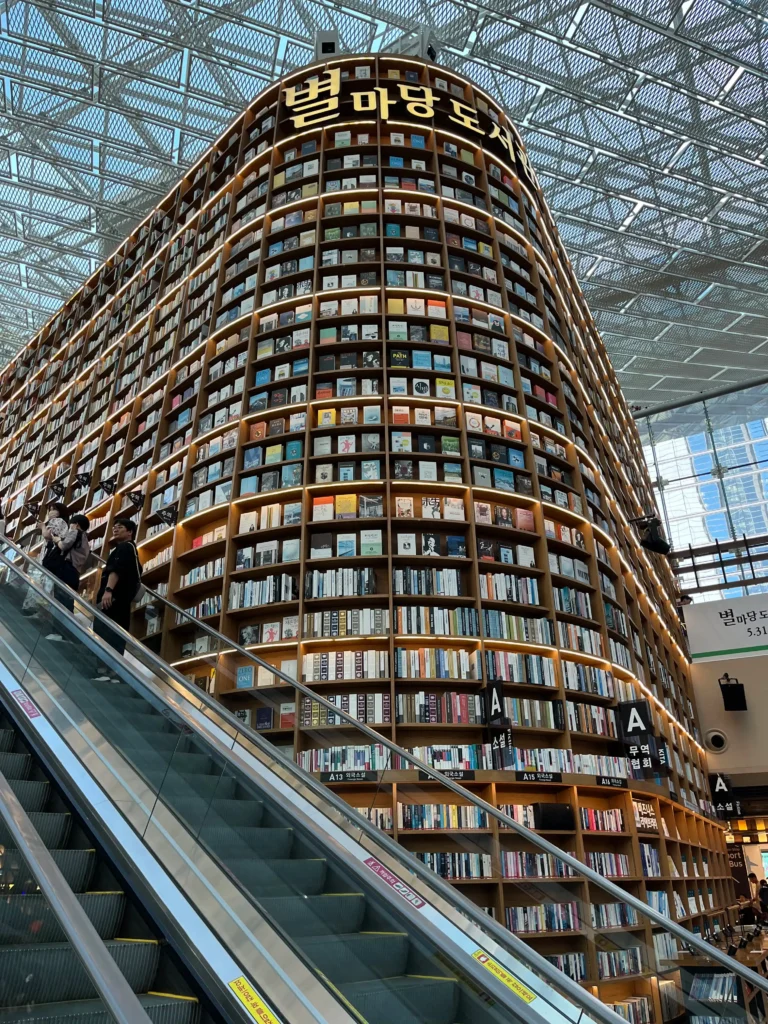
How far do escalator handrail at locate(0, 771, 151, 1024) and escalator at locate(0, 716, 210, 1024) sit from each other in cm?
1

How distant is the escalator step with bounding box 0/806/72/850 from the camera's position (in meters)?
2.77

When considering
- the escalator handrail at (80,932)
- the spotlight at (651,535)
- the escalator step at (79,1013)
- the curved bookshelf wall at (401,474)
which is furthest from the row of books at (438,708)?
the spotlight at (651,535)

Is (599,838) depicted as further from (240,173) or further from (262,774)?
(240,173)

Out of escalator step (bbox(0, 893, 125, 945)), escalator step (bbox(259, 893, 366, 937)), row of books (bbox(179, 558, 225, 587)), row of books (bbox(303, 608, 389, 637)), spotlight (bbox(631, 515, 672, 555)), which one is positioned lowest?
escalator step (bbox(259, 893, 366, 937))

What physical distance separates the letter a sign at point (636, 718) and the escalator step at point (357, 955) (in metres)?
3.35

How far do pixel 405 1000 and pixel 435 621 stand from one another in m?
3.18

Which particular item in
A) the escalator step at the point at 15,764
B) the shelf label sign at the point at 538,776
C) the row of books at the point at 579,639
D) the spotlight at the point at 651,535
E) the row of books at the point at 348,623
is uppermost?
the spotlight at the point at 651,535

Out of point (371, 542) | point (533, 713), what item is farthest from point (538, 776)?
point (371, 542)

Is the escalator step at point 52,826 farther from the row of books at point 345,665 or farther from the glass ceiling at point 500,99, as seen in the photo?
the glass ceiling at point 500,99

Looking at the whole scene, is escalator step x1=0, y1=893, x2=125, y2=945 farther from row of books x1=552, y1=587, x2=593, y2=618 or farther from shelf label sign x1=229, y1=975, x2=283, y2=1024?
row of books x1=552, y1=587, x2=593, y2=618

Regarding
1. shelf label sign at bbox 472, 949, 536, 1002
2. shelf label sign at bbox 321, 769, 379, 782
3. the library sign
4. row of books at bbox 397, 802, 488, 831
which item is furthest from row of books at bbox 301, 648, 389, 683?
the library sign

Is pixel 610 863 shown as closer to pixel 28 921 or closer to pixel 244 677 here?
pixel 244 677

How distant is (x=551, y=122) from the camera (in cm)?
1113

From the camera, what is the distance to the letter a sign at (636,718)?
205 inches
